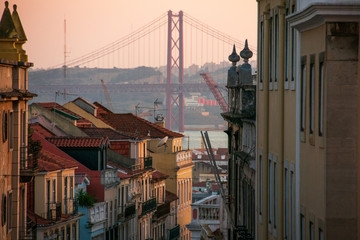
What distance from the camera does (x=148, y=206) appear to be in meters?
60.9

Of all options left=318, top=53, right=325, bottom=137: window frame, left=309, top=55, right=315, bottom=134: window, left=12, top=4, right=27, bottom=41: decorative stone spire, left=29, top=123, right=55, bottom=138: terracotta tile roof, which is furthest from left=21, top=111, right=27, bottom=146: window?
left=29, top=123, right=55, bottom=138: terracotta tile roof

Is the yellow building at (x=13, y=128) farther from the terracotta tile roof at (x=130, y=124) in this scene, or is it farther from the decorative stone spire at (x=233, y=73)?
the terracotta tile roof at (x=130, y=124)

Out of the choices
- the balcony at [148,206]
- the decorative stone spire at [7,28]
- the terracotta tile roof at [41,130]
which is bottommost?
the balcony at [148,206]

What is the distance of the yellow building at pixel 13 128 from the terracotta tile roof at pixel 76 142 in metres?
16.3

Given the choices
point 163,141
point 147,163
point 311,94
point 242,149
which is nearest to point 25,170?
point 242,149

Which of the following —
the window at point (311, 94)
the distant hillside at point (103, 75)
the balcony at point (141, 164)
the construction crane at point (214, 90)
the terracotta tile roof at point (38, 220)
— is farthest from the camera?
the distant hillside at point (103, 75)

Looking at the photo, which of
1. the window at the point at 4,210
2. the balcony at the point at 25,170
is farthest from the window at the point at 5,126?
the balcony at the point at 25,170

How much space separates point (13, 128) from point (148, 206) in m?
29.8

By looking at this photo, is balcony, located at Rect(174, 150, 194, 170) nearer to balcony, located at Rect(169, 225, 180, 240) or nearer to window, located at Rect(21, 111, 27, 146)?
balcony, located at Rect(169, 225, 180, 240)

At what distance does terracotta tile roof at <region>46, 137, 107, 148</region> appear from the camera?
49.2 meters

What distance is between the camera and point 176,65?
159 metres

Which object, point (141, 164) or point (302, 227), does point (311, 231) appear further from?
point (141, 164)

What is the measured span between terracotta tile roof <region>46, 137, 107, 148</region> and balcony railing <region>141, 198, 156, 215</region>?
10159 mm

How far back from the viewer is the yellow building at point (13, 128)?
29.2 meters
